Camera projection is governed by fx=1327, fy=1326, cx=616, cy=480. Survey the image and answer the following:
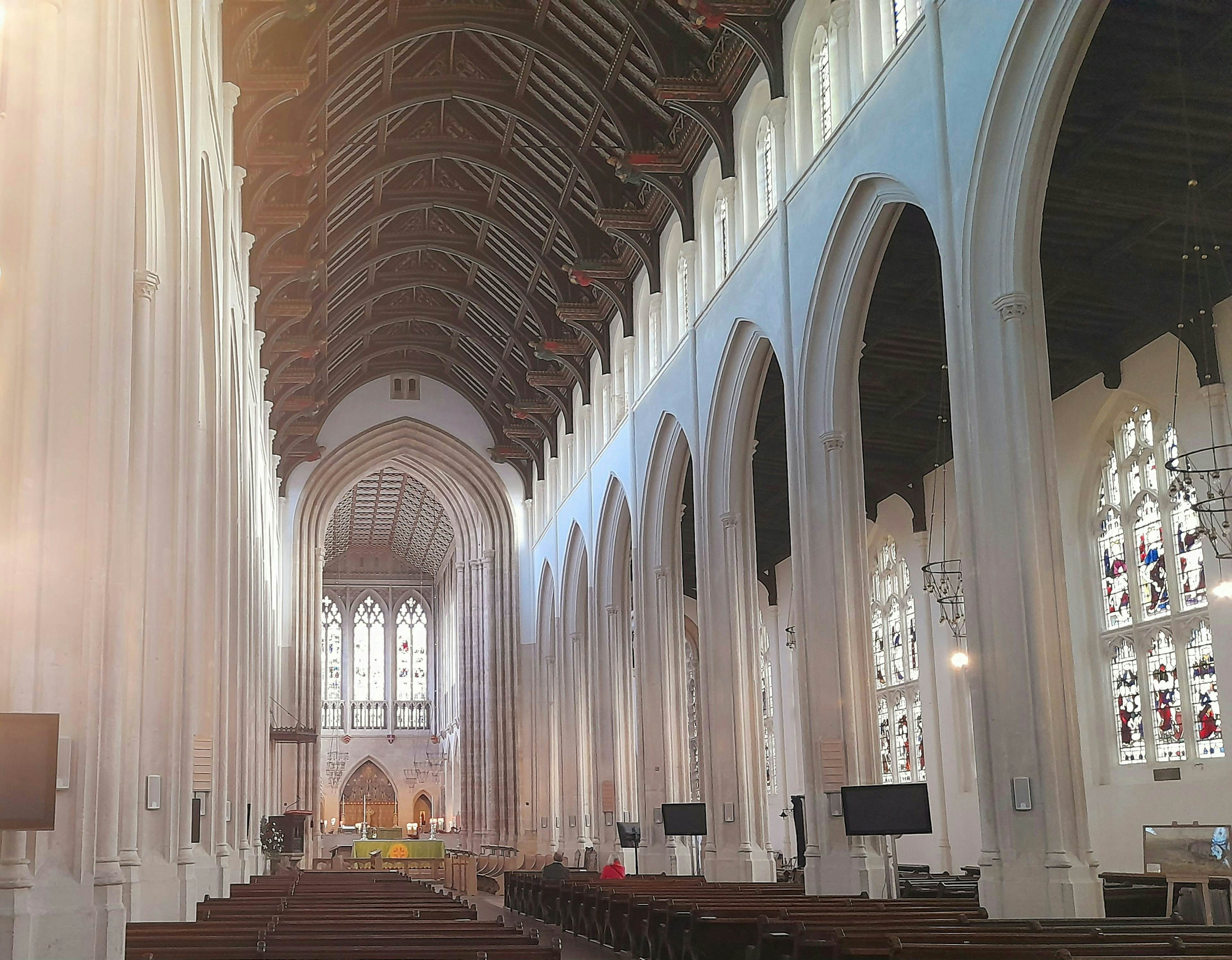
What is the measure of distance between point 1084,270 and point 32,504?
43.7 ft

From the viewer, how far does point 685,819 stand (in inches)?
707

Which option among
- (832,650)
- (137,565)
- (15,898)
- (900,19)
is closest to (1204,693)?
(832,650)

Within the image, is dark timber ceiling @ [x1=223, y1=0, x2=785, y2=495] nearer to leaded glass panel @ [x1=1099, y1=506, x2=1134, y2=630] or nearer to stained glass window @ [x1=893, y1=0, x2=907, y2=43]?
stained glass window @ [x1=893, y1=0, x2=907, y2=43]

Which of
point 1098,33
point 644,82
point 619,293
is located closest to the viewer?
point 1098,33

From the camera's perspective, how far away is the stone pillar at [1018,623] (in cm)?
1005

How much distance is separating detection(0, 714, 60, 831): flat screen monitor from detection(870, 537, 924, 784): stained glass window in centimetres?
1998

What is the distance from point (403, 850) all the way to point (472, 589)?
7.32m

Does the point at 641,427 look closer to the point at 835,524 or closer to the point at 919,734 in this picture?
the point at 919,734

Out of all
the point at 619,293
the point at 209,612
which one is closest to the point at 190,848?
the point at 209,612

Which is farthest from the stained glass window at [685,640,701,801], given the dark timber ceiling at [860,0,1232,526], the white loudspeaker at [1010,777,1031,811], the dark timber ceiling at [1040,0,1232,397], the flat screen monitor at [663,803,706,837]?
the white loudspeaker at [1010,777,1031,811]

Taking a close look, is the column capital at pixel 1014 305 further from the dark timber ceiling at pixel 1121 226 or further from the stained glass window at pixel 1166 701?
the stained glass window at pixel 1166 701

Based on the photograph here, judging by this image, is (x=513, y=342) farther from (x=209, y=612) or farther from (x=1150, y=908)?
(x=1150, y=908)

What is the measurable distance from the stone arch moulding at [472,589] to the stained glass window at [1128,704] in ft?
58.4

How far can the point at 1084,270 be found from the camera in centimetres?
1652
